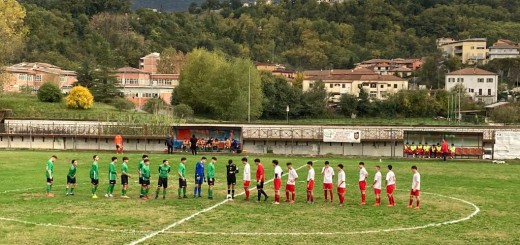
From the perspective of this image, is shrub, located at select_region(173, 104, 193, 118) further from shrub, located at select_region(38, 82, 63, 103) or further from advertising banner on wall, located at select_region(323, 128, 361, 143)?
advertising banner on wall, located at select_region(323, 128, 361, 143)

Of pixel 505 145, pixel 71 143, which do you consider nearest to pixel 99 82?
pixel 71 143

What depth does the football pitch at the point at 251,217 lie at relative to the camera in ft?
63.8

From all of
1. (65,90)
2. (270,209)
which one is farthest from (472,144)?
(65,90)

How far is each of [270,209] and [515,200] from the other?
1150 cm

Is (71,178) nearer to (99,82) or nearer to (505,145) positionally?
(505,145)

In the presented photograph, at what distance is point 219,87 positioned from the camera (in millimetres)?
95438

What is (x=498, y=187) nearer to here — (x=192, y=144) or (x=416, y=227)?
(x=416, y=227)

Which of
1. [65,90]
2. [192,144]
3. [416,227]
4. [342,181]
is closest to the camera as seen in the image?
[416,227]

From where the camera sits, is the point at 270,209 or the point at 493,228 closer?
the point at 493,228

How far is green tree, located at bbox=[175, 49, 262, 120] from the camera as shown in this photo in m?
94.4

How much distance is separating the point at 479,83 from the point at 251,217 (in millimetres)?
118481

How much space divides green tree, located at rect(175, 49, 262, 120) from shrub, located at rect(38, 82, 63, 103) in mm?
19138

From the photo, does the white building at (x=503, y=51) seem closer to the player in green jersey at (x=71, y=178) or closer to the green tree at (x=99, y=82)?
the green tree at (x=99, y=82)

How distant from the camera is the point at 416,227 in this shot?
70.4ft
